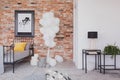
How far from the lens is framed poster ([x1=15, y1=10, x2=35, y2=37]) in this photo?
8818 mm

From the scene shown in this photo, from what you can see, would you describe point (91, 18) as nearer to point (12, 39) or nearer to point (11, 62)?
point (11, 62)

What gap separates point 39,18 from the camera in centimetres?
892

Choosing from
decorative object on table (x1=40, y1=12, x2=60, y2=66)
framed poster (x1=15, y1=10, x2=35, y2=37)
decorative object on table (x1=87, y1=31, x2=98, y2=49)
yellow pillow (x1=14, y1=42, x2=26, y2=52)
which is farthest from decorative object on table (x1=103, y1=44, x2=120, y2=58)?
framed poster (x1=15, y1=10, x2=35, y2=37)

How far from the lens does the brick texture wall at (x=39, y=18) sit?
8.88m

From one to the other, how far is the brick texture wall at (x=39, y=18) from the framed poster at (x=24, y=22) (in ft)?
0.51

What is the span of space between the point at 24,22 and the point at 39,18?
0.58 m

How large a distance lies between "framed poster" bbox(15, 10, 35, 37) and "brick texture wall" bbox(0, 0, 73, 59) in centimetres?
16

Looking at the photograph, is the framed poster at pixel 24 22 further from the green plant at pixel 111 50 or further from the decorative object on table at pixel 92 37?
the green plant at pixel 111 50

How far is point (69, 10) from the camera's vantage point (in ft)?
29.4

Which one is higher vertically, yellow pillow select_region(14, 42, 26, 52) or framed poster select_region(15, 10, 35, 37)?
framed poster select_region(15, 10, 35, 37)

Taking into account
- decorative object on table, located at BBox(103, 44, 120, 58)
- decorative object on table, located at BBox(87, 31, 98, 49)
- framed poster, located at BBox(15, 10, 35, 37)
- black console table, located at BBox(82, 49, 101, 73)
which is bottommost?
black console table, located at BBox(82, 49, 101, 73)

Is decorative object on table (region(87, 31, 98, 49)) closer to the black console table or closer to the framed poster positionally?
the black console table

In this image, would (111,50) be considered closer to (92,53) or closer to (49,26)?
(92,53)

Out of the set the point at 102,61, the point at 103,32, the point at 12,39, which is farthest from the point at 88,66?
the point at 12,39
